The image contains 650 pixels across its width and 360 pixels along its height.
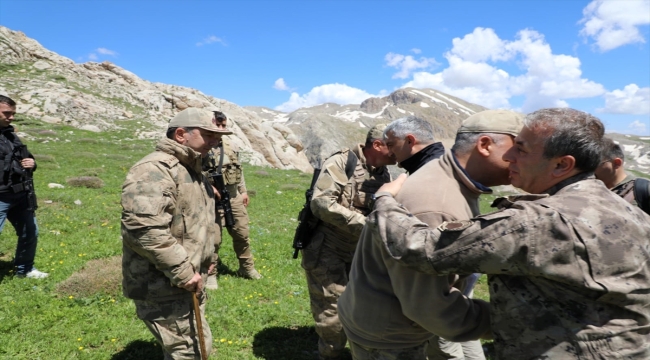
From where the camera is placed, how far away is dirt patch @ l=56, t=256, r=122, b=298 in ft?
21.7

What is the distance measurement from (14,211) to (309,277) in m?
5.28

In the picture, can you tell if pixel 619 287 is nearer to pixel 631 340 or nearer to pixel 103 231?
pixel 631 340

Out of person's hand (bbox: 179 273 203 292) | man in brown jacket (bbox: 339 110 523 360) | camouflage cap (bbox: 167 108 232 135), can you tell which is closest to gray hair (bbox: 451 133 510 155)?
man in brown jacket (bbox: 339 110 523 360)

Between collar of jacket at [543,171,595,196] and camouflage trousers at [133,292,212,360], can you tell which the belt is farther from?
collar of jacket at [543,171,595,196]

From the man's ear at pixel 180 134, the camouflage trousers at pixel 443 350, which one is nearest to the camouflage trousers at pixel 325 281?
the camouflage trousers at pixel 443 350

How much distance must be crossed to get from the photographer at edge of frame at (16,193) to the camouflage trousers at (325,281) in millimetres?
5040

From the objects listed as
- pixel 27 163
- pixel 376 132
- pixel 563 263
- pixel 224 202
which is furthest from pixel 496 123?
pixel 27 163

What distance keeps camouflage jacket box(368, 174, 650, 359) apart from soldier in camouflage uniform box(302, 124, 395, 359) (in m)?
2.75

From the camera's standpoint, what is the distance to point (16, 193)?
654 cm

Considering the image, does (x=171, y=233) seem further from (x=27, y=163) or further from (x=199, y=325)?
(x=27, y=163)

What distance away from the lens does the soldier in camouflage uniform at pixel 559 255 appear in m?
1.73

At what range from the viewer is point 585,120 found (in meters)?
1.97

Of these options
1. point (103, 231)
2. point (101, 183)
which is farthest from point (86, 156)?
point (103, 231)

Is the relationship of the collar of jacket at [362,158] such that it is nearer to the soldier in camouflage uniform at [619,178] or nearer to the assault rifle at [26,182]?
the soldier in camouflage uniform at [619,178]
